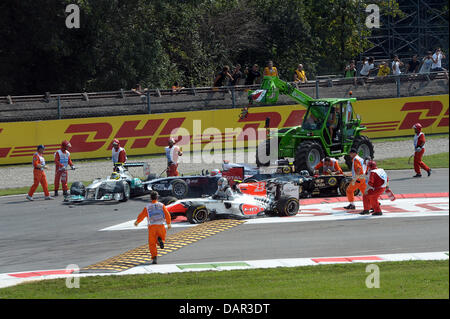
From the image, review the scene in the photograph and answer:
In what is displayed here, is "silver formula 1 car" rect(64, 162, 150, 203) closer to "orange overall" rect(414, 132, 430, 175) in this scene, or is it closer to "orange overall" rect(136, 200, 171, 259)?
"orange overall" rect(136, 200, 171, 259)

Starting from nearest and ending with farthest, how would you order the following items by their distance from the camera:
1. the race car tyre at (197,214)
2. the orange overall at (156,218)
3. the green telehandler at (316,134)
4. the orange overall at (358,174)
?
the orange overall at (156,218)
the race car tyre at (197,214)
the orange overall at (358,174)
the green telehandler at (316,134)

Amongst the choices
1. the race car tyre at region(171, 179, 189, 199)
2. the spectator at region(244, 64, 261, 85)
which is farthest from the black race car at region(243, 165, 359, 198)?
the spectator at region(244, 64, 261, 85)

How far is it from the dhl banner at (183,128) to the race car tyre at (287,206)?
466 inches

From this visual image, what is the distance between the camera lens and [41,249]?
15.2 m

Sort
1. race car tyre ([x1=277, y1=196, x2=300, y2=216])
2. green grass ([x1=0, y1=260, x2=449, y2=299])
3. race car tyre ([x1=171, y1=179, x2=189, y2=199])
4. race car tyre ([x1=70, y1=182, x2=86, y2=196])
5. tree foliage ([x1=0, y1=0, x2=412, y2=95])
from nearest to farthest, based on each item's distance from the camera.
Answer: green grass ([x1=0, y1=260, x2=449, y2=299]), race car tyre ([x1=277, y1=196, x2=300, y2=216]), race car tyre ([x1=171, y1=179, x2=189, y2=199]), race car tyre ([x1=70, y1=182, x2=86, y2=196]), tree foliage ([x1=0, y1=0, x2=412, y2=95])

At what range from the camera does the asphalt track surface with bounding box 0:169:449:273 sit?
14086 mm

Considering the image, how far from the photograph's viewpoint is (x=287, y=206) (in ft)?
58.3

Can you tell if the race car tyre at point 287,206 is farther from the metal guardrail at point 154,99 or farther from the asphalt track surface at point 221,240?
the metal guardrail at point 154,99

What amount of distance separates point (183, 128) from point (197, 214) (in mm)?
13436

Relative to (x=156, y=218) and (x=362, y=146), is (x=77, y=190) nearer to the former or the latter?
(x=156, y=218)

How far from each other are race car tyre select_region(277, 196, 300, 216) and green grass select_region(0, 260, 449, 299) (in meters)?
5.12

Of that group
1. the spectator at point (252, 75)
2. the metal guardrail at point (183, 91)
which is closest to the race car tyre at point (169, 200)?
the metal guardrail at point (183, 91)

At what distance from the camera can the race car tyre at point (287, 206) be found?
17.8 meters
